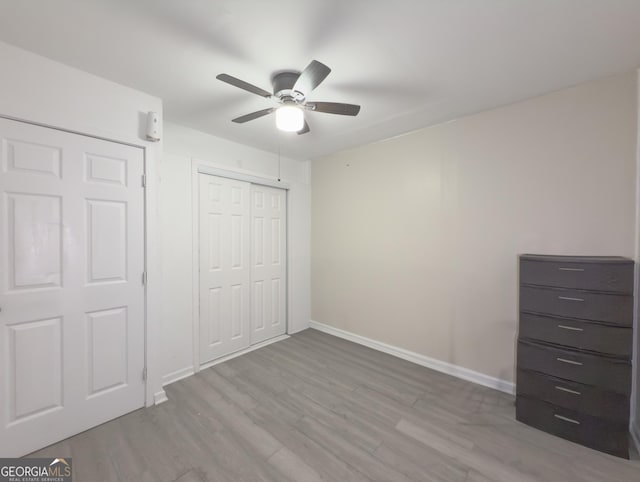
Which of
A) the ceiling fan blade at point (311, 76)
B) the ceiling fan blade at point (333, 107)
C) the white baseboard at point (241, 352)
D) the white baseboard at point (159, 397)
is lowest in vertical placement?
the white baseboard at point (241, 352)

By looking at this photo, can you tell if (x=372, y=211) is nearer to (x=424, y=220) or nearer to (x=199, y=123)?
(x=424, y=220)

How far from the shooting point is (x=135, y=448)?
5.58 feet

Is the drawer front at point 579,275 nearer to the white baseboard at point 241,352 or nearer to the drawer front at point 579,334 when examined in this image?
the drawer front at point 579,334

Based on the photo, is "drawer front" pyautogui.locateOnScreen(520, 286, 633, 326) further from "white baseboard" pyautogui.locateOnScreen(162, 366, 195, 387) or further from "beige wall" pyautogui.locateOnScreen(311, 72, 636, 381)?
"white baseboard" pyautogui.locateOnScreen(162, 366, 195, 387)

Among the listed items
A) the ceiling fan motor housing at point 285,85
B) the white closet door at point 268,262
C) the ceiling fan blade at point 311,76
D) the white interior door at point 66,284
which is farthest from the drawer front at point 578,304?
the white interior door at point 66,284

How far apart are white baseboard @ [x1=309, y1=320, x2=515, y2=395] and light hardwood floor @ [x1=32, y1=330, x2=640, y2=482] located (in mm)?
93

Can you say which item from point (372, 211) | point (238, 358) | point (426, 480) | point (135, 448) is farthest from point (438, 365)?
point (135, 448)

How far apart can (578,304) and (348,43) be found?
2272 mm

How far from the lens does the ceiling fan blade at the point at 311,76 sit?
1.33 meters

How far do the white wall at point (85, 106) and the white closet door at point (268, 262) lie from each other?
1.29 metres

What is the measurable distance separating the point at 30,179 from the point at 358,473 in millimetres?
2749

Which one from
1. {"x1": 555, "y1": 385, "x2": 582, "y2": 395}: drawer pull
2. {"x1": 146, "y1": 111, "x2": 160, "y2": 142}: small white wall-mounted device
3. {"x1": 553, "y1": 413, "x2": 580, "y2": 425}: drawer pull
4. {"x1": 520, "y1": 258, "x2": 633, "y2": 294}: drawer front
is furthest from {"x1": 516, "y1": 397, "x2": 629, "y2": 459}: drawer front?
{"x1": 146, "y1": 111, "x2": 160, "y2": 142}: small white wall-mounted device

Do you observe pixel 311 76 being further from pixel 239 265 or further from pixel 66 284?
pixel 239 265

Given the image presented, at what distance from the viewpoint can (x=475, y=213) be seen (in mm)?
2486
